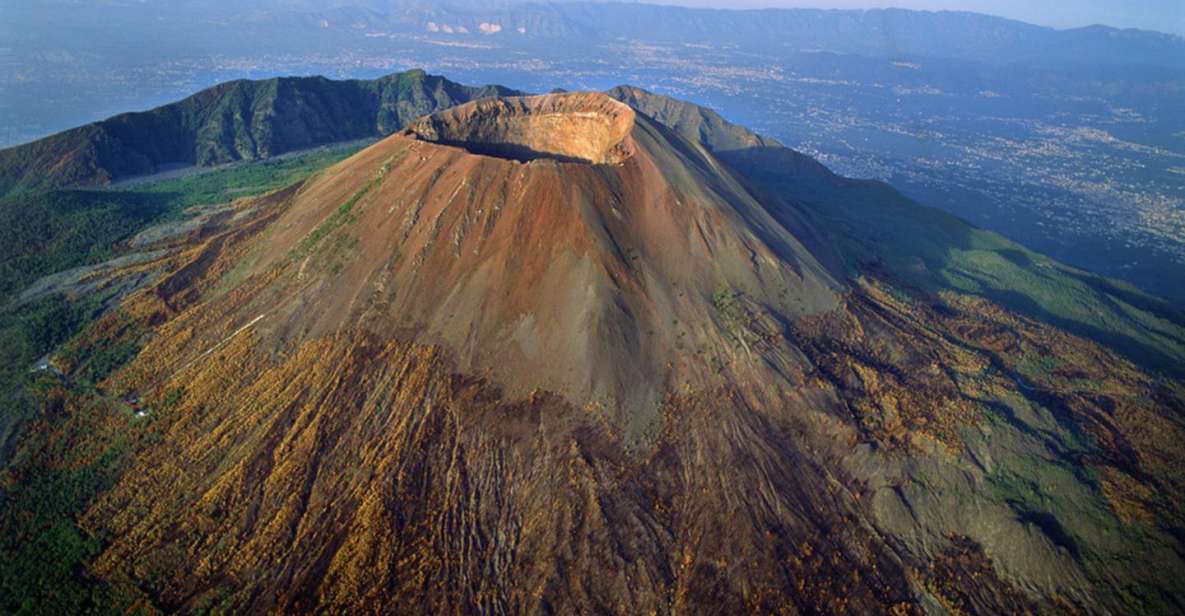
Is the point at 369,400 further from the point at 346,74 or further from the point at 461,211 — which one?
the point at 346,74

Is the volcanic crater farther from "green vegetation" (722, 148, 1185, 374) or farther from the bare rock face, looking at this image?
"green vegetation" (722, 148, 1185, 374)

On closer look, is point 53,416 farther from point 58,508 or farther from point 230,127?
point 230,127

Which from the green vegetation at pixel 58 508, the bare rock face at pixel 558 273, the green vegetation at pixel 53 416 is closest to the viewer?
A: the green vegetation at pixel 58 508

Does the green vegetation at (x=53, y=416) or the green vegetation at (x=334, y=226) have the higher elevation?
the green vegetation at (x=334, y=226)

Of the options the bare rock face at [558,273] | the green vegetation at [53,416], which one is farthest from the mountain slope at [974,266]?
the green vegetation at [53,416]

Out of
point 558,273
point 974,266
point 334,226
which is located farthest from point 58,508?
point 974,266

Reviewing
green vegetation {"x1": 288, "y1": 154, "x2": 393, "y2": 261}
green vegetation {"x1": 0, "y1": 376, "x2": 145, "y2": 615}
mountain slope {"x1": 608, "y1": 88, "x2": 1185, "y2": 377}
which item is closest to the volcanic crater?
green vegetation {"x1": 288, "y1": 154, "x2": 393, "y2": 261}

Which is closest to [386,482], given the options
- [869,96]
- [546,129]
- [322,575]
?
[322,575]

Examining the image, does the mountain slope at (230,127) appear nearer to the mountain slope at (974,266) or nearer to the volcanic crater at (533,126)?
the volcanic crater at (533,126)
